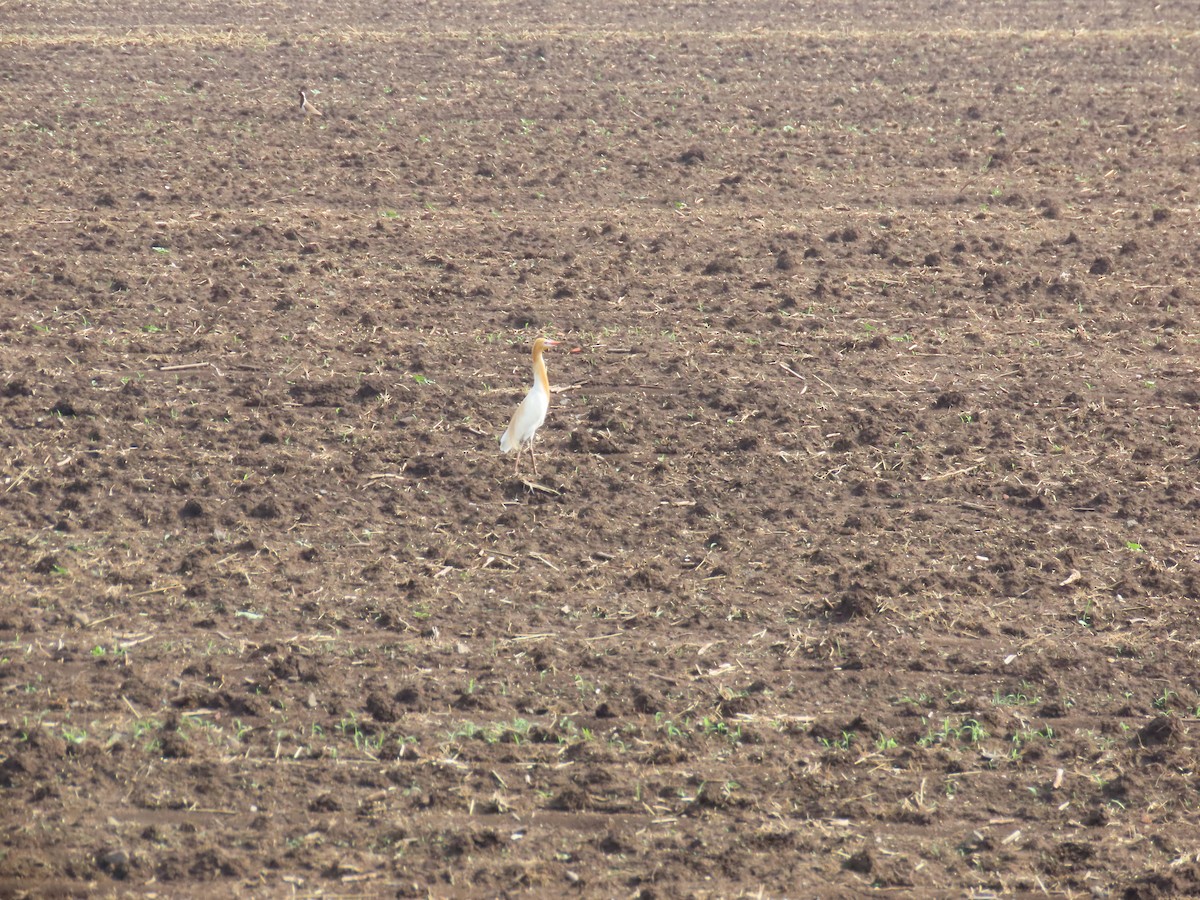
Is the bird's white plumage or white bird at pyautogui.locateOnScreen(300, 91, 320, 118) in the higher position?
white bird at pyautogui.locateOnScreen(300, 91, 320, 118)

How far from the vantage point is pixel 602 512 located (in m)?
8.21

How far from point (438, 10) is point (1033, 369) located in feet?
66.9

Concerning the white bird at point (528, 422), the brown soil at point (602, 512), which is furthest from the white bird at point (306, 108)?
the white bird at point (528, 422)

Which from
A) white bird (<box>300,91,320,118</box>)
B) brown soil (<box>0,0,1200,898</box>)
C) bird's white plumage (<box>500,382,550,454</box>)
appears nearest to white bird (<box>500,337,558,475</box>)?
bird's white plumage (<box>500,382,550,454</box>)

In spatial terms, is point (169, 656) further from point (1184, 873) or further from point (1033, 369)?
point (1033, 369)

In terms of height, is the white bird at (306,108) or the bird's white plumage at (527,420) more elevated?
the white bird at (306,108)

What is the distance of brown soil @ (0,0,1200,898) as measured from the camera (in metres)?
5.48

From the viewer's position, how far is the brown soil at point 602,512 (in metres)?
5.48

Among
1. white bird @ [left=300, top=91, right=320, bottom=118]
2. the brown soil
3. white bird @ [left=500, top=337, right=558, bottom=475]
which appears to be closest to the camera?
the brown soil

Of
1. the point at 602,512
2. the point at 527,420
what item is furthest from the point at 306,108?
the point at 602,512

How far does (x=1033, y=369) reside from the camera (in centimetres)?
1029

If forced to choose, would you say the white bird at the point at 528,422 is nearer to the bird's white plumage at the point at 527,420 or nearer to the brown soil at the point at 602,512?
the bird's white plumage at the point at 527,420

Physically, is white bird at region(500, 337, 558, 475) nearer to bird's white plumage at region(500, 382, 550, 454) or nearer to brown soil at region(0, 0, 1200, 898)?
bird's white plumage at region(500, 382, 550, 454)

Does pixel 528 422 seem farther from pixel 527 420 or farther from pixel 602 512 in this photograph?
pixel 602 512
